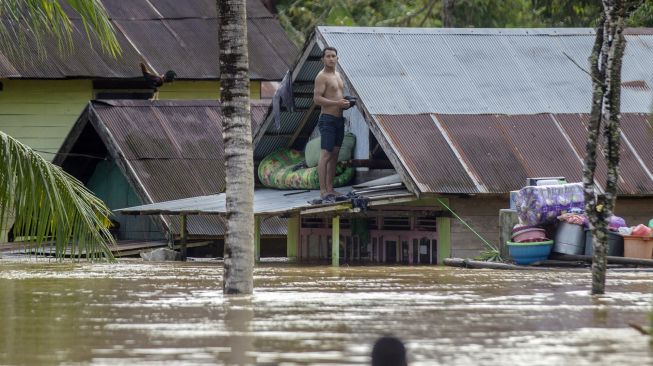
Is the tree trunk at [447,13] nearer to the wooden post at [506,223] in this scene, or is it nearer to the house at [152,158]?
the house at [152,158]

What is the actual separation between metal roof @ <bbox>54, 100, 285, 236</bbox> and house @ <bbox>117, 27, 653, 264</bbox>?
5.31 ft

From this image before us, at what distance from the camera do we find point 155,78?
98.2 ft

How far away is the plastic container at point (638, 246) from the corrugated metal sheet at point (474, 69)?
3.75m

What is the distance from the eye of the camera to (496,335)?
11914 millimetres

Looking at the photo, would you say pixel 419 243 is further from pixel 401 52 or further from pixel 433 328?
pixel 433 328

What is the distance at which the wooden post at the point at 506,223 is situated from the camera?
68.7ft

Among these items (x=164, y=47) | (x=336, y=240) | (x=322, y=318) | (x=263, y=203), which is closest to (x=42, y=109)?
(x=164, y=47)

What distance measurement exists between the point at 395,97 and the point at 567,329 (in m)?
11.0

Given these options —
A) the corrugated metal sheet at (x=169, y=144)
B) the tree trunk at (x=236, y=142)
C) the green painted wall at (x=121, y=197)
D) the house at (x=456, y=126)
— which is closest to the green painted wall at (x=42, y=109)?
the green painted wall at (x=121, y=197)

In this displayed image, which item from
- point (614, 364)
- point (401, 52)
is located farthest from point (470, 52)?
point (614, 364)

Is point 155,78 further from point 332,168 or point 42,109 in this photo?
point 332,168

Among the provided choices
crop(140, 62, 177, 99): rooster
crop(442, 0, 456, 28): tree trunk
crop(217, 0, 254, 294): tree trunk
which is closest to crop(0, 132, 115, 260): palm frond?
crop(217, 0, 254, 294): tree trunk

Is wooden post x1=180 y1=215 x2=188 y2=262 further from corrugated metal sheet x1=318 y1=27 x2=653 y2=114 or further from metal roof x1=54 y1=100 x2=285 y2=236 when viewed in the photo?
corrugated metal sheet x1=318 y1=27 x2=653 y2=114

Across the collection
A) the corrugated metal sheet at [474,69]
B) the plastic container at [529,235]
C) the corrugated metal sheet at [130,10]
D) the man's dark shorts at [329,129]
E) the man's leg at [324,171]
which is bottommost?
the plastic container at [529,235]
